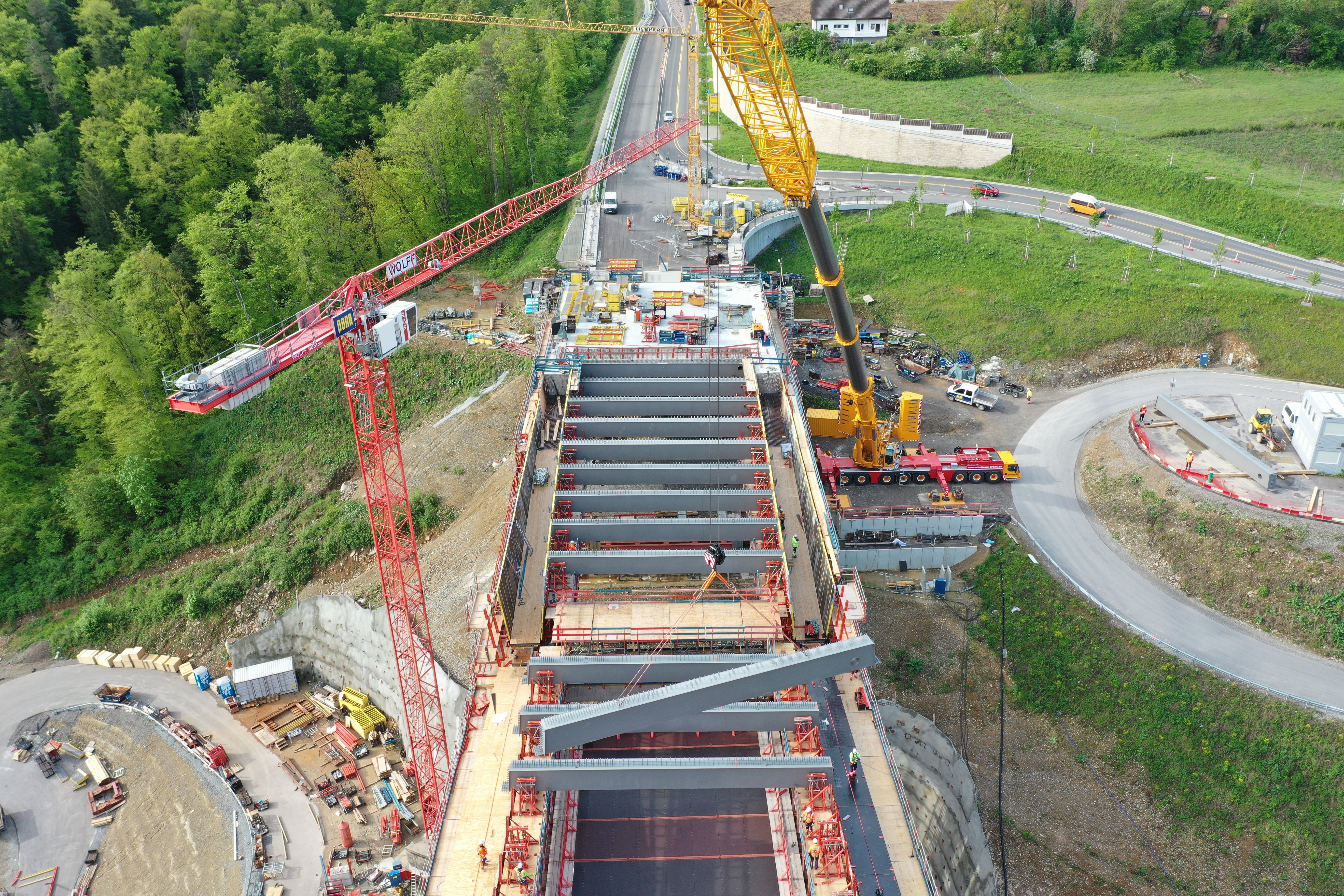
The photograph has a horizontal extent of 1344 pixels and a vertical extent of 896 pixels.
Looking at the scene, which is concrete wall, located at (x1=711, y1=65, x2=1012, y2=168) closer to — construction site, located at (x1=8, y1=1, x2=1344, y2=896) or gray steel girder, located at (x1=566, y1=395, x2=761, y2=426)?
construction site, located at (x1=8, y1=1, x2=1344, y2=896)

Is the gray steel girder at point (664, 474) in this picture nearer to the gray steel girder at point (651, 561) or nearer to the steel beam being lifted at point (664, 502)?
the steel beam being lifted at point (664, 502)

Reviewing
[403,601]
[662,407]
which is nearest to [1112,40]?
[662,407]

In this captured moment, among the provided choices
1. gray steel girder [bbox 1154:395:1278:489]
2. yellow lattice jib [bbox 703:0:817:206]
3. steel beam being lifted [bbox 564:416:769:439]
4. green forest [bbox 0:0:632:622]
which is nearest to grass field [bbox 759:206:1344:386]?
gray steel girder [bbox 1154:395:1278:489]

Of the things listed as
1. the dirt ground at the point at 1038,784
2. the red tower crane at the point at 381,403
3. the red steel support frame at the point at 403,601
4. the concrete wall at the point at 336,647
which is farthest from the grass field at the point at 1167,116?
the red steel support frame at the point at 403,601

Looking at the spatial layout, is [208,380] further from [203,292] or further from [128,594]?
[203,292]

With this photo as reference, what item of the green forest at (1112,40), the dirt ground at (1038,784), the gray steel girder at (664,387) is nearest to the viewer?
the dirt ground at (1038,784)

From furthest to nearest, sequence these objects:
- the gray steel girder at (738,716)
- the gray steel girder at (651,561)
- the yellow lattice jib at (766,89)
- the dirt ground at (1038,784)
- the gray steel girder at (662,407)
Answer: the gray steel girder at (662,407)
the yellow lattice jib at (766,89)
the gray steel girder at (651,561)
the dirt ground at (1038,784)
the gray steel girder at (738,716)

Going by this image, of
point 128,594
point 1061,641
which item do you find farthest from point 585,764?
point 128,594
